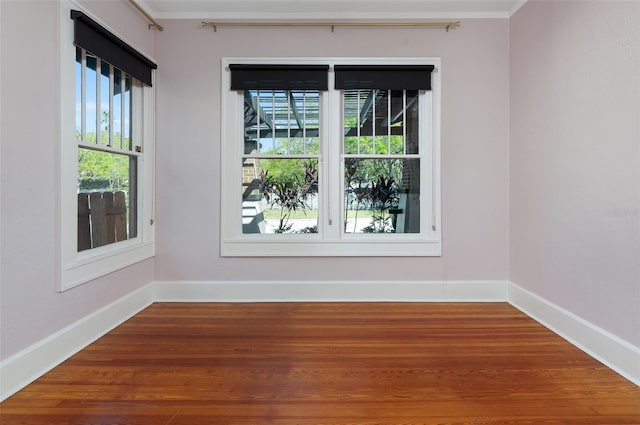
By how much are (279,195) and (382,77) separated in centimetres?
150

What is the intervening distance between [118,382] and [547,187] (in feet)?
10.6

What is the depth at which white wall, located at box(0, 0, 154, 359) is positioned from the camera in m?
1.65

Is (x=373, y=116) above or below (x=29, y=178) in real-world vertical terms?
above

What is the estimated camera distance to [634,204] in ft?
5.89

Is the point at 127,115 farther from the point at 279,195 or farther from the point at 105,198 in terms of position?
the point at 279,195

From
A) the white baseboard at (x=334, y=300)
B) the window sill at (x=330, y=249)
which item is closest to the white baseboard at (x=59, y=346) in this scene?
the white baseboard at (x=334, y=300)

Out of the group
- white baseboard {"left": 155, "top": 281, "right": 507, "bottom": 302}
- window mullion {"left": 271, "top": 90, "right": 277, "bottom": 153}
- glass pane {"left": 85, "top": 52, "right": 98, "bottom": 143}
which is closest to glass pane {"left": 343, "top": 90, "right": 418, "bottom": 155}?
window mullion {"left": 271, "top": 90, "right": 277, "bottom": 153}

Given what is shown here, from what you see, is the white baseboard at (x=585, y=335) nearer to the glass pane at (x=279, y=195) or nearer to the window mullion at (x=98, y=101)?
the glass pane at (x=279, y=195)

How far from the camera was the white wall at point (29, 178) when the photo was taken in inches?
65.0

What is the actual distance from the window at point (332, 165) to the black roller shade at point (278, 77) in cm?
2

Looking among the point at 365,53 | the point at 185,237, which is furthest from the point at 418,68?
the point at 185,237

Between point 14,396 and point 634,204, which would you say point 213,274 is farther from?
point 634,204

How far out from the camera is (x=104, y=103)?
8.09 feet

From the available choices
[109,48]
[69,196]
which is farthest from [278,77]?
[69,196]
